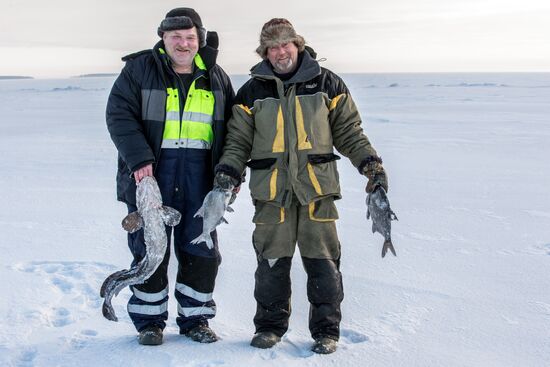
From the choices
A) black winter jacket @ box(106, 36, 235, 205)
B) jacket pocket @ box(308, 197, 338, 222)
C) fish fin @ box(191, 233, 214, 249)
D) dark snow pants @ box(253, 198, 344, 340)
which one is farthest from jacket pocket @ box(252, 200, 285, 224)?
black winter jacket @ box(106, 36, 235, 205)

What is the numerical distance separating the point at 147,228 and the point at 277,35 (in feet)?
4.12

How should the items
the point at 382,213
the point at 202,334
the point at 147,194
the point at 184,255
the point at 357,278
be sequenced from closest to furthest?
1. the point at 147,194
2. the point at 382,213
3. the point at 202,334
4. the point at 184,255
5. the point at 357,278

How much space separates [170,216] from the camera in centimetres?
290

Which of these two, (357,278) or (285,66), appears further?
(357,278)

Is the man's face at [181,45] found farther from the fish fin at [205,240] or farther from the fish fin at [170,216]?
the fish fin at [205,240]

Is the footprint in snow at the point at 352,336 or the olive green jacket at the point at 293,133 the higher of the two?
the olive green jacket at the point at 293,133

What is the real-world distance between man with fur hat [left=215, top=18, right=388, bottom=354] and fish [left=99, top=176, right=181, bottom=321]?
0.35 meters

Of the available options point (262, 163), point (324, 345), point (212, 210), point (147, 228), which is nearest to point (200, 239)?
point (212, 210)

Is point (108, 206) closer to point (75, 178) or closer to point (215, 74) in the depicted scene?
point (75, 178)

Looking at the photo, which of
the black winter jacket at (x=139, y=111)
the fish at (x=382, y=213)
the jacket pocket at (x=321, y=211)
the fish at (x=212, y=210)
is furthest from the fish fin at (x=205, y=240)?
the fish at (x=382, y=213)

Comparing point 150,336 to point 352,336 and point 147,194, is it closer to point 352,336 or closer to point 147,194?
point 147,194

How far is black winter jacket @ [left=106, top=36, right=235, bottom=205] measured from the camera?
2883 millimetres

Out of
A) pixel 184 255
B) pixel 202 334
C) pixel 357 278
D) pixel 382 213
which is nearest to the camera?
pixel 382 213

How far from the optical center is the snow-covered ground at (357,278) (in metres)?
2.94
